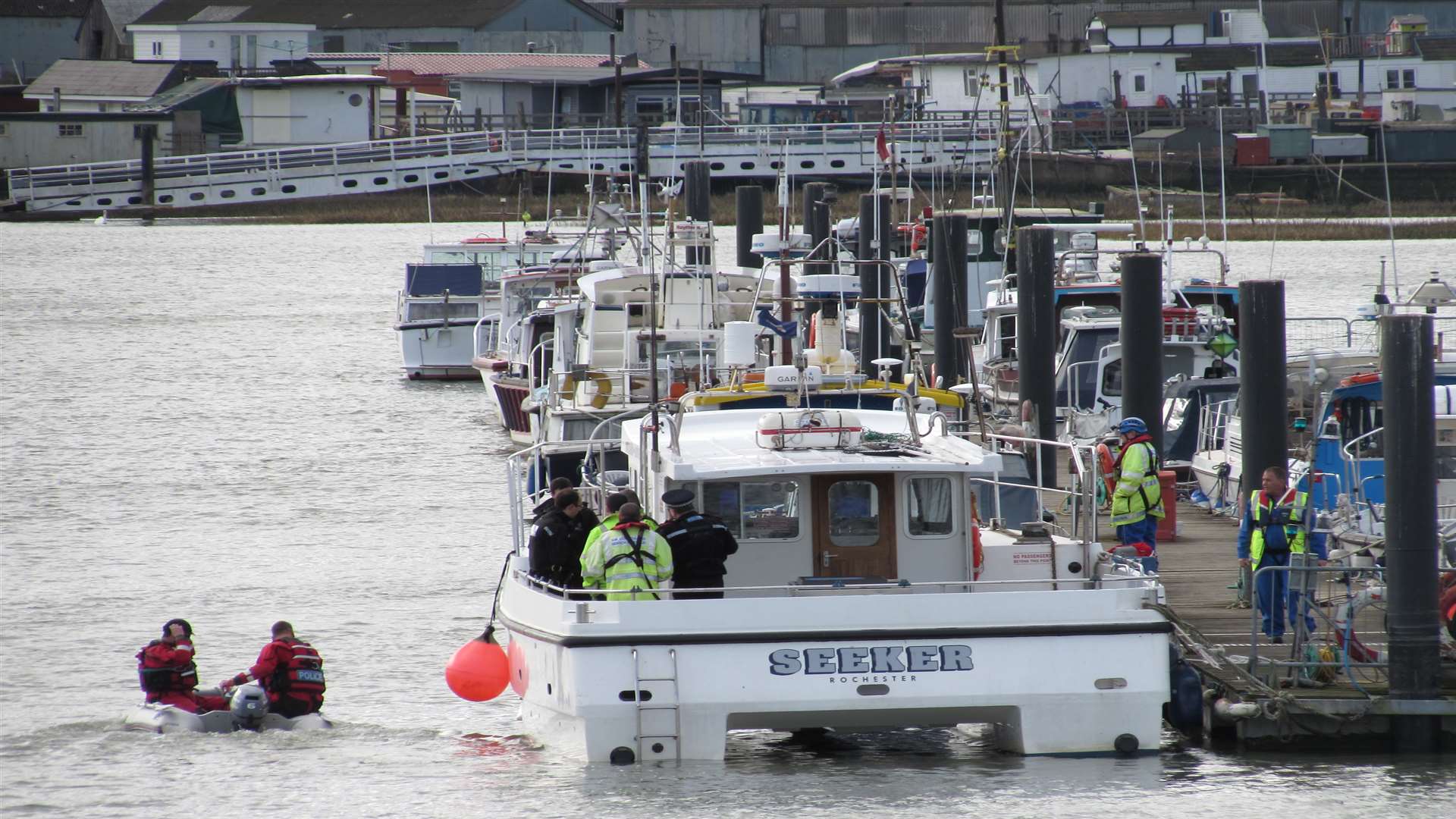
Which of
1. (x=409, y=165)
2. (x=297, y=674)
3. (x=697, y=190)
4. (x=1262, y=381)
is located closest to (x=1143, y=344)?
(x=1262, y=381)

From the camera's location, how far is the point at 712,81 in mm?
82438

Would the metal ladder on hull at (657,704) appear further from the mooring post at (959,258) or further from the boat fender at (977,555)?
the mooring post at (959,258)

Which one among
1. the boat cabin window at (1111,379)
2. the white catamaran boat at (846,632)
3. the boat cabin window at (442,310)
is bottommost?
the white catamaran boat at (846,632)

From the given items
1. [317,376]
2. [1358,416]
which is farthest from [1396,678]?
[317,376]

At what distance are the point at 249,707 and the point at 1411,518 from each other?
8.00 meters

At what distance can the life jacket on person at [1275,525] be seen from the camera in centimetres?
1348

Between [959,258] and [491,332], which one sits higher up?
[959,258]

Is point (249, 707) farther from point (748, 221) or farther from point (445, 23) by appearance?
point (445, 23)

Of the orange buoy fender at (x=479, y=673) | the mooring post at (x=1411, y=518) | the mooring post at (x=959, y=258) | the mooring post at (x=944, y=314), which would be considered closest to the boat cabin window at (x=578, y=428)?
the mooring post at (x=944, y=314)

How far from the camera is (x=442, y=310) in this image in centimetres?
3753

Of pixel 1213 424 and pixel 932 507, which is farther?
pixel 1213 424

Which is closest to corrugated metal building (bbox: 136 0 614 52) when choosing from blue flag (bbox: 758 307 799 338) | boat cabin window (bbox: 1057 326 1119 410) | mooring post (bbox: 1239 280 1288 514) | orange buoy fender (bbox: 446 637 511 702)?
boat cabin window (bbox: 1057 326 1119 410)

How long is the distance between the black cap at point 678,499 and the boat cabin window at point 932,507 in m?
1.49

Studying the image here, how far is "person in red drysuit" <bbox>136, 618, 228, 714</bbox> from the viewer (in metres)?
14.2
